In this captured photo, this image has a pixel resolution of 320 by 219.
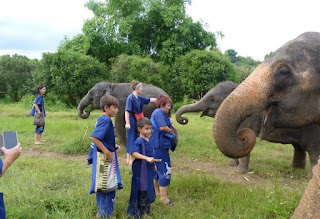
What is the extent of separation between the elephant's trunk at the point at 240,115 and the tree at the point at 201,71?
14.4 metres

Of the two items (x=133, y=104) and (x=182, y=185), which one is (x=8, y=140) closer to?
(x=182, y=185)

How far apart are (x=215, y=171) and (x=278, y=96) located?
302cm

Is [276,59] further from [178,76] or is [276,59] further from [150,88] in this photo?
[178,76]

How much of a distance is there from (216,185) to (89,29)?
→ 62.2ft

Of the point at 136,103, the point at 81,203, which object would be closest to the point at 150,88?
the point at 136,103

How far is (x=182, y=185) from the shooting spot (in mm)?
4934

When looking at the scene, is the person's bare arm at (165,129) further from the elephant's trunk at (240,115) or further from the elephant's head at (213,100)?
the elephant's head at (213,100)

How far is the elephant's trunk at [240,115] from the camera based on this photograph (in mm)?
3500

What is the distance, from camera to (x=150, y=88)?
8.45 meters

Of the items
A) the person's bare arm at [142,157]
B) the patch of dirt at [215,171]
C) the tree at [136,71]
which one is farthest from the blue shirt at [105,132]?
the tree at [136,71]

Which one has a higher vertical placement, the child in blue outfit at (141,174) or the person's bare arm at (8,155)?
the person's bare arm at (8,155)

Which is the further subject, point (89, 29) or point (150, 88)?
point (89, 29)

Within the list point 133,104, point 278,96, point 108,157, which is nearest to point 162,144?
point 108,157

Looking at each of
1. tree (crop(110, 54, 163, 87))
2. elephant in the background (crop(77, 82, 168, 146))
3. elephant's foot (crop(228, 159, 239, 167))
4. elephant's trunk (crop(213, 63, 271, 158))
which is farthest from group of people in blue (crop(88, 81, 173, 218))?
tree (crop(110, 54, 163, 87))
